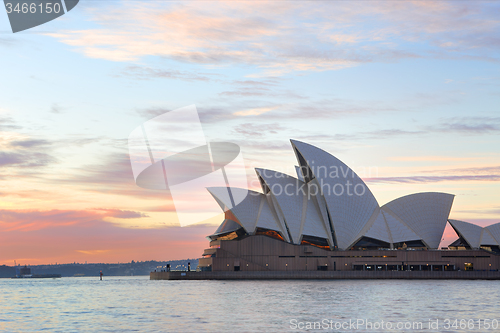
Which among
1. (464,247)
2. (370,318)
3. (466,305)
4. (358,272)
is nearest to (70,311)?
(370,318)

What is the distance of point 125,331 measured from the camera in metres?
31.2

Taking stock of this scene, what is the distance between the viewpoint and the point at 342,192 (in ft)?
278

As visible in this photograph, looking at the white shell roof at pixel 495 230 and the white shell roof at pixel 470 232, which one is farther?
the white shell roof at pixel 495 230

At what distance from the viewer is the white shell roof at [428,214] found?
88.5 meters

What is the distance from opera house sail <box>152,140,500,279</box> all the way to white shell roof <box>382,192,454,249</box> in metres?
0.15

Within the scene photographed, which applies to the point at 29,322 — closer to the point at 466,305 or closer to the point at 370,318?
the point at 370,318

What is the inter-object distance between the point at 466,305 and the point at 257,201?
46426 millimetres

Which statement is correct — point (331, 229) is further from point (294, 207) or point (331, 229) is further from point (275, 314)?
point (275, 314)

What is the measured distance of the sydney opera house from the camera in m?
84.5

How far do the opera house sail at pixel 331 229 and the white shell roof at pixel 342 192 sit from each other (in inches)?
6.0

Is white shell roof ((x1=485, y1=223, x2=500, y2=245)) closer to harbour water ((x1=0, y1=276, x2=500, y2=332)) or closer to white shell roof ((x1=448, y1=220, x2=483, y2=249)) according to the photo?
white shell roof ((x1=448, y1=220, x2=483, y2=249))

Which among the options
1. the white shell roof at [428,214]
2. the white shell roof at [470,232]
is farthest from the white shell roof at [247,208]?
the white shell roof at [470,232]

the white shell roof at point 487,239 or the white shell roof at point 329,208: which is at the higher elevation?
the white shell roof at point 329,208

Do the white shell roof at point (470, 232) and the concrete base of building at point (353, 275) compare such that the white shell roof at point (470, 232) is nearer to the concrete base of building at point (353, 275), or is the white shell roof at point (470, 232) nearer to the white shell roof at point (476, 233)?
the white shell roof at point (476, 233)
